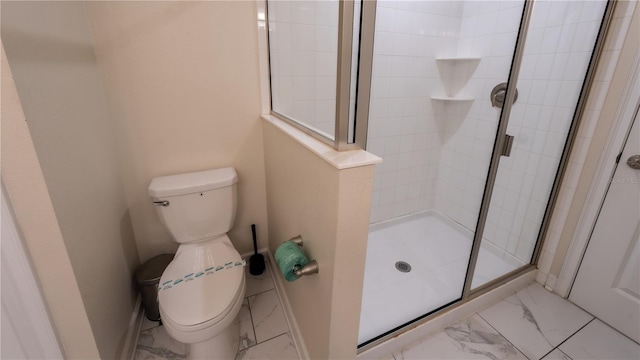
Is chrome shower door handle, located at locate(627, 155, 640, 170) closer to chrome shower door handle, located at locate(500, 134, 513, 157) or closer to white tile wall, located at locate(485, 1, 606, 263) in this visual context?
white tile wall, located at locate(485, 1, 606, 263)

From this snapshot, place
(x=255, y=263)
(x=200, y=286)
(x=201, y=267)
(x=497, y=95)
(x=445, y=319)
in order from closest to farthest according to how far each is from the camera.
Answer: (x=200, y=286), (x=201, y=267), (x=445, y=319), (x=497, y=95), (x=255, y=263)

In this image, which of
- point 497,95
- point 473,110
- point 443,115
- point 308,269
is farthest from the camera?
point 443,115

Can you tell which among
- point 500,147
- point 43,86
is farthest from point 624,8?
point 43,86

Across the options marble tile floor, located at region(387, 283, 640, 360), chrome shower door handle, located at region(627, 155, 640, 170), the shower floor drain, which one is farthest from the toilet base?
chrome shower door handle, located at region(627, 155, 640, 170)

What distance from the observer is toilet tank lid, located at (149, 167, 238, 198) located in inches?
55.0

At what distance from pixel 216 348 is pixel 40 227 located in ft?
2.71

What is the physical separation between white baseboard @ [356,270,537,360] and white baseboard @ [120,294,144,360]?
105 cm

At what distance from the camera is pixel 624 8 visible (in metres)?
1.30

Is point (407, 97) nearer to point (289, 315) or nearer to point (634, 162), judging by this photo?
point (634, 162)

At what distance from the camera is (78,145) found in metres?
1.05

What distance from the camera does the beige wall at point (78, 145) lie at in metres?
0.82

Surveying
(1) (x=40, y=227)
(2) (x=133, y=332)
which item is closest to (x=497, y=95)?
(1) (x=40, y=227)

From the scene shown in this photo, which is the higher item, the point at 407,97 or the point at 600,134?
the point at 407,97

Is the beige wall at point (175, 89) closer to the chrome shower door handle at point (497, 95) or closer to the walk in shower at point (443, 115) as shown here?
the walk in shower at point (443, 115)
